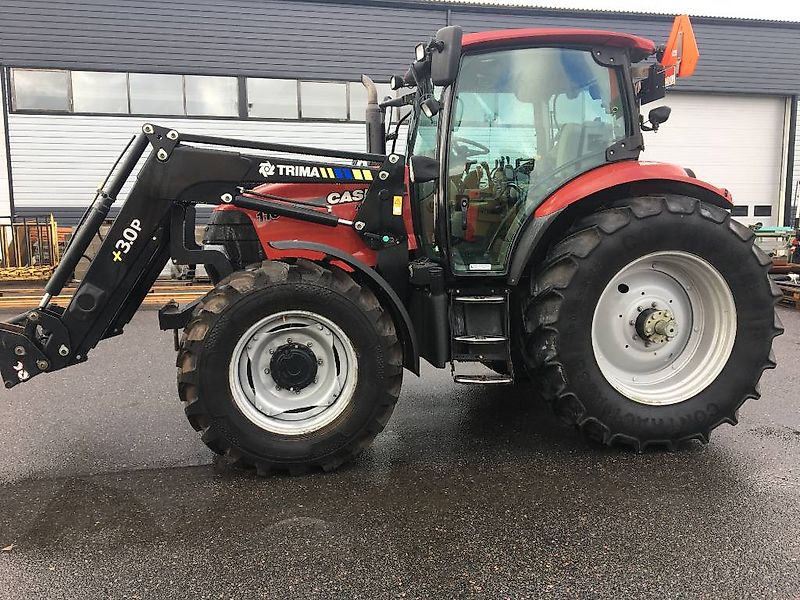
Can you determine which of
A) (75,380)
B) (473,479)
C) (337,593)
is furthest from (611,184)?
(75,380)

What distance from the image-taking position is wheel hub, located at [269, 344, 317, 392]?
3201 millimetres

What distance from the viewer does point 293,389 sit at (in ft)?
10.7

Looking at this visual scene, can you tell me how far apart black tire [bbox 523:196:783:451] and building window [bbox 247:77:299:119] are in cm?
1222

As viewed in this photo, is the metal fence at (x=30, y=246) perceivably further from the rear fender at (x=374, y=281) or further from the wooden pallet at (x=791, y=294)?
the wooden pallet at (x=791, y=294)

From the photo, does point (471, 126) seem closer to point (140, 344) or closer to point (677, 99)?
point (140, 344)

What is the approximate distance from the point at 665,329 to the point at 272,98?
12.7 m

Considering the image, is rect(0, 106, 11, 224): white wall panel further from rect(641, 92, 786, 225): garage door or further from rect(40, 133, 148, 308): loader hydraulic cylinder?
rect(641, 92, 786, 225): garage door

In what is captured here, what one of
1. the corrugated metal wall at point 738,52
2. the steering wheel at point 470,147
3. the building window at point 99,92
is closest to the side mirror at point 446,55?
the steering wheel at point 470,147

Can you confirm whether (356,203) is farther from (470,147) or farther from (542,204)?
(542,204)

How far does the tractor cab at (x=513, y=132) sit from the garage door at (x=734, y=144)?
14306 millimetres

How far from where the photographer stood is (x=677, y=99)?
54.4 feet

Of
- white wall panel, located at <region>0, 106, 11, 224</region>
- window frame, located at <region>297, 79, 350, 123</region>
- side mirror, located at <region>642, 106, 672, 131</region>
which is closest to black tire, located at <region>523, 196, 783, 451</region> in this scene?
side mirror, located at <region>642, 106, 672, 131</region>

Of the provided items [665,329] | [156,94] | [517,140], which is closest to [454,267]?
[517,140]

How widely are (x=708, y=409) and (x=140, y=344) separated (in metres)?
5.72
